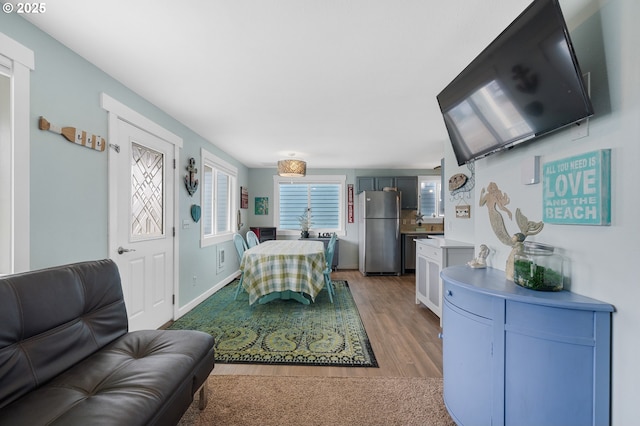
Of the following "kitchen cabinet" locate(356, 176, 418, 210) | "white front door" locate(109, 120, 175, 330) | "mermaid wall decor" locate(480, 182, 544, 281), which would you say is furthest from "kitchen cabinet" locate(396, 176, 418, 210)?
"white front door" locate(109, 120, 175, 330)

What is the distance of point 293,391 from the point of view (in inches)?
72.4

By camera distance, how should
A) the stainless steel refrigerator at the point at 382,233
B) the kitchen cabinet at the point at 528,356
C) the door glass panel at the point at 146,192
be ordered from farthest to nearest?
the stainless steel refrigerator at the point at 382,233 < the door glass panel at the point at 146,192 < the kitchen cabinet at the point at 528,356

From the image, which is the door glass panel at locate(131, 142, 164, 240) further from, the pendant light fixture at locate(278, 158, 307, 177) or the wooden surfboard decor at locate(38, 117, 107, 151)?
the pendant light fixture at locate(278, 158, 307, 177)

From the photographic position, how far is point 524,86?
4.19ft

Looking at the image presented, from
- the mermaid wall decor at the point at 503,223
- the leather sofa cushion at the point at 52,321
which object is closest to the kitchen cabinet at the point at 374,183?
the mermaid wall decor at the point at 503,223

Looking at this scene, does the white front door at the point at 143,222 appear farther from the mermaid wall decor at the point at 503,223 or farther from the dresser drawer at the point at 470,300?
the mermaid wall decor at the point at 503,223

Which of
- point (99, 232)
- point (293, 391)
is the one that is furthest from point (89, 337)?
point (293, 391)

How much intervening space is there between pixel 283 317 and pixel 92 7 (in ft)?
9.78

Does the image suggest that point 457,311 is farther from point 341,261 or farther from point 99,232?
point 341,261

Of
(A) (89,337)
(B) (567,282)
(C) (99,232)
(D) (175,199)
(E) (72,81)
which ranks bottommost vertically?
(A) (89,337)

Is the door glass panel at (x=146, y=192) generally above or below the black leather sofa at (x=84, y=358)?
above

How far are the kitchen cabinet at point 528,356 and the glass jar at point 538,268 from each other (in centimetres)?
4

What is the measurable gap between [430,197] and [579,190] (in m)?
5.12

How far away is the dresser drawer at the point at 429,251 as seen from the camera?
302 centimetres
